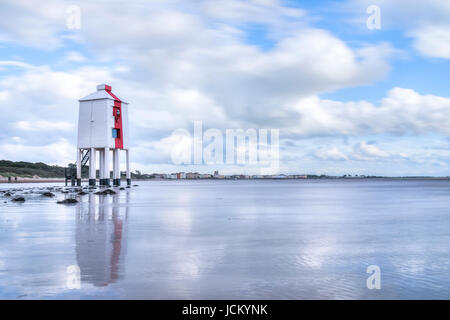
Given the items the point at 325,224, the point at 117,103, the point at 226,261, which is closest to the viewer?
Result: the point at 226,261

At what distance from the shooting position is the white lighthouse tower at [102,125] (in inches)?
2564

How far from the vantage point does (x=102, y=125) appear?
65125mm

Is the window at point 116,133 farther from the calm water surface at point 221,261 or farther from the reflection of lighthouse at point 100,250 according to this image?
the calm water surface at point 221,261

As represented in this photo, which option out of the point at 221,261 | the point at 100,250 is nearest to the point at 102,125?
the point at 100,250

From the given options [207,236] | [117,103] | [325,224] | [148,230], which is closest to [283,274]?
[207,236]

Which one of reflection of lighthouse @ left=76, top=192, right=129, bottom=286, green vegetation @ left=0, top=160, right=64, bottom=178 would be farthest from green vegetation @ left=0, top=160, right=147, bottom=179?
reflection of lighthouse @ left=76, top=192, right=129, bottom=286

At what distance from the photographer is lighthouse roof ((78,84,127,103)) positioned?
65.9m

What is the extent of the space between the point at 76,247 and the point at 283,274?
→ 692 cm

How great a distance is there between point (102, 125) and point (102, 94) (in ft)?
17.4

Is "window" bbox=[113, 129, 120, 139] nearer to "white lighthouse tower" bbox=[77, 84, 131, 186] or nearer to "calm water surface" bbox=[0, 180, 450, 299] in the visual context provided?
"white lighthouse tower" bbox=[77, 84, 131, 186]

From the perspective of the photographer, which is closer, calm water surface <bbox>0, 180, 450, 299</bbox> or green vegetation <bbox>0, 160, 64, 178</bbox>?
calm water surface <bbox>0, 180, 450, 299</bbox>

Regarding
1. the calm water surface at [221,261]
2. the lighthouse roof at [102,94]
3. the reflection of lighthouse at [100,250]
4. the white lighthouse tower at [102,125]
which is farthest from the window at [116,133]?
the calm water surface at [221,261]
